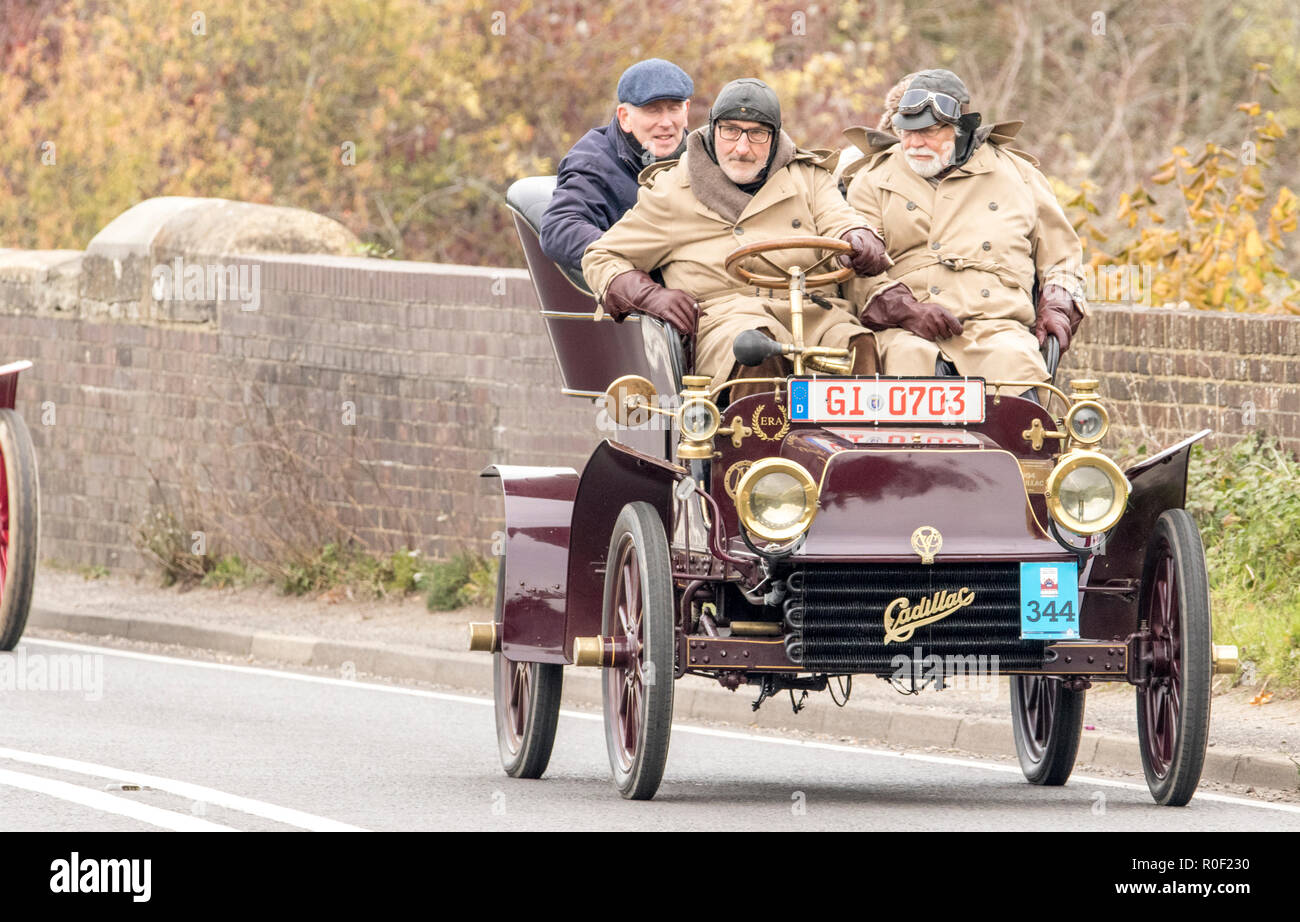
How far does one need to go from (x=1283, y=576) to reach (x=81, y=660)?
6013mm

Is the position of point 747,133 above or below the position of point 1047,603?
above

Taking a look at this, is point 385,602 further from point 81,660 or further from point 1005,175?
point 1005,175

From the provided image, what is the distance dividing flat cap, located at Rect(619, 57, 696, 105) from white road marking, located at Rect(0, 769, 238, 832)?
10.6ft

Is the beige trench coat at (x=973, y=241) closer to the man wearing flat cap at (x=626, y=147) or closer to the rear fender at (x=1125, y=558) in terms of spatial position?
the rear fender at (x=1125, y=558)

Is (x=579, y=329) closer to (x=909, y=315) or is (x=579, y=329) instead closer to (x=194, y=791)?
(x=909, y=315)

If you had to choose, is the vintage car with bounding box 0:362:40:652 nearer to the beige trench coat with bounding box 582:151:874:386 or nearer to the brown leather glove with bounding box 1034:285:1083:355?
the beige trench coat with bounding box 582:151:874:386

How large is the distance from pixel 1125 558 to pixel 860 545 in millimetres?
1120

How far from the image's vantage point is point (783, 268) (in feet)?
28.5

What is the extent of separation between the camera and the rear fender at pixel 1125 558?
8.43 metres

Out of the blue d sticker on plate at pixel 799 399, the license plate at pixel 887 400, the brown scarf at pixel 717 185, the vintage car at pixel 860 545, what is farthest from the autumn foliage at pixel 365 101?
the blue d sticker on plate at pixel 799 399

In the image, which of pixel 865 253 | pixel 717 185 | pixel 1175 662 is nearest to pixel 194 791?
pixel 717 185

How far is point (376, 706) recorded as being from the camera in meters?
12.0

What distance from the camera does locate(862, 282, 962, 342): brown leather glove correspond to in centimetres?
873

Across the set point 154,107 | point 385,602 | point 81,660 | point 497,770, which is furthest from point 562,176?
point 154,107
